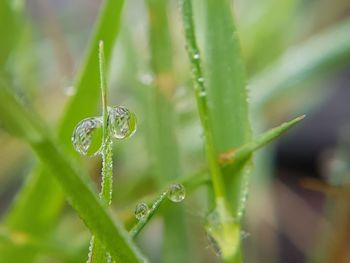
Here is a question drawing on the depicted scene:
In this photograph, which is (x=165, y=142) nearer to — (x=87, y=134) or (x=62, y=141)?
(x=62, y=141)

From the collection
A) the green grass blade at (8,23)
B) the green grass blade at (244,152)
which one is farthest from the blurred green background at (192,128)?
the green grass blade at (244,152)

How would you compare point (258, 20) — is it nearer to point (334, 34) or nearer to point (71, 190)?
point (334, 34)

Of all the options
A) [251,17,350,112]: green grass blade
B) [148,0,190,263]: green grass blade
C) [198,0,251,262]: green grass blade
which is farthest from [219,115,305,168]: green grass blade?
[251,17,350,112]: green grass blade

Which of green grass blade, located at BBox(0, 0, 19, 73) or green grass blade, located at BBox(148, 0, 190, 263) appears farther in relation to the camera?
green grass blade, located at BBox(148, 0, 190, 263)

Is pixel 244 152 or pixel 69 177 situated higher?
pixel 69 177

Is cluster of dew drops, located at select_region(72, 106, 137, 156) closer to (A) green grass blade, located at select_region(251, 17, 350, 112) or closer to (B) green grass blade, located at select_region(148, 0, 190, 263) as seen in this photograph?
(B) green grass blade, located at select_region(148, 0, 190, 263)

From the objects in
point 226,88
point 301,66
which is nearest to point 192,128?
point 301,66

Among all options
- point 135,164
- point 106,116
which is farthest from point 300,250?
point 106,116
